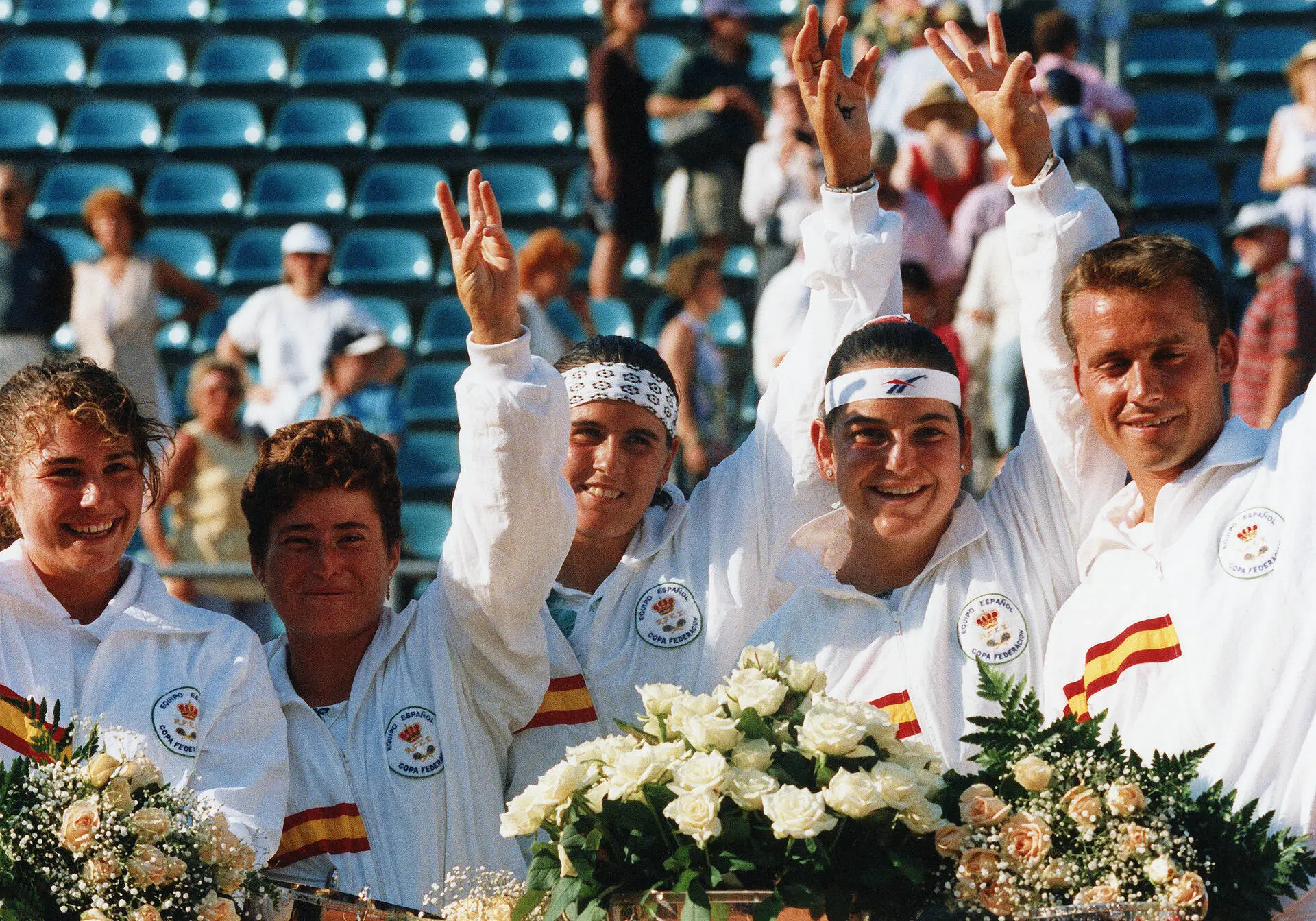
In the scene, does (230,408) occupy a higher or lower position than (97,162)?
lower

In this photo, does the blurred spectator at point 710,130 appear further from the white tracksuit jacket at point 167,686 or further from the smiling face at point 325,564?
the white tracksuit jacket at point 167,686

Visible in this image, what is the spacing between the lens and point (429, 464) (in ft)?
32.7

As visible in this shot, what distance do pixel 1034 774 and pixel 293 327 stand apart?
258 inches

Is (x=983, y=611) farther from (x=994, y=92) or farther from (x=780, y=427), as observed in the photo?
(x=994, y=92)

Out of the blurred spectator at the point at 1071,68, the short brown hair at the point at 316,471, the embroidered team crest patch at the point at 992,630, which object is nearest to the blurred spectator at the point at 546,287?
the blurred spectator at the point at 1071,68

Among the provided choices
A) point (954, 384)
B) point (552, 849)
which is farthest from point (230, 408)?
point (552, 849)

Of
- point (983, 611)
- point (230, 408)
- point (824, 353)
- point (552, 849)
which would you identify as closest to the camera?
point (552, 849)

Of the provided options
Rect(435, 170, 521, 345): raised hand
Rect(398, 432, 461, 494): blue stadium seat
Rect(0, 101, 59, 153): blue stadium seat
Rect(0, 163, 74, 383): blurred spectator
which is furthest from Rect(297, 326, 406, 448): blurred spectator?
Rect(0, 101, 59, 153): blue stadium seat

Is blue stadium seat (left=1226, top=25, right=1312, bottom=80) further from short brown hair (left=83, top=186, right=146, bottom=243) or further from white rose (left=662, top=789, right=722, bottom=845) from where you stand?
white rose (left=662, top=789, right=722, bottom=845)

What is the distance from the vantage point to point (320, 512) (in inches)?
168

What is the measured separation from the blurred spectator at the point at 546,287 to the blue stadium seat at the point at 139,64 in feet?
18.2

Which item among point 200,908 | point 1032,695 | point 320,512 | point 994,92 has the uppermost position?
point 994,92

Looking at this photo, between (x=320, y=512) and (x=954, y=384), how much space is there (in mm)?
1487

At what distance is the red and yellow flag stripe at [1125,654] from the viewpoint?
3.72 metres
